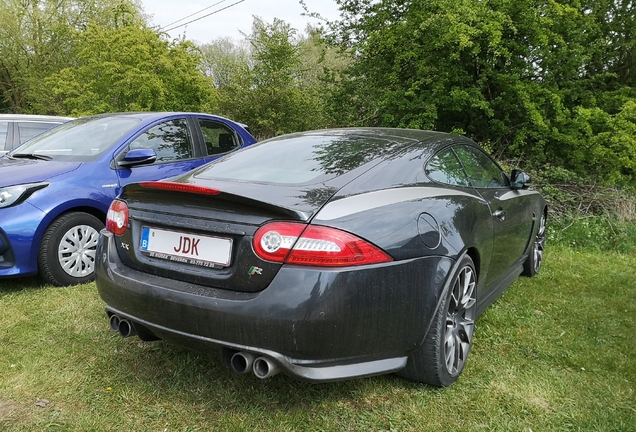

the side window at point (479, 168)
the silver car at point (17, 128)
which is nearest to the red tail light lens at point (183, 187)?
the side window at point (479, 168)

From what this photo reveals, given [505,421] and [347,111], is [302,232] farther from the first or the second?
[347,111]

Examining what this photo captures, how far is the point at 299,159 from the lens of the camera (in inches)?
110

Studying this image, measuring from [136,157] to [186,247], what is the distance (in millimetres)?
2295

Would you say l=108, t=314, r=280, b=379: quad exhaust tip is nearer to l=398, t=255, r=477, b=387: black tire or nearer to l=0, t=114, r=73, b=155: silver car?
l=398, t=255, r=477, b=387: black tire

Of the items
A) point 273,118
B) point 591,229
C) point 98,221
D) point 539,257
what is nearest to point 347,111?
point 273,118

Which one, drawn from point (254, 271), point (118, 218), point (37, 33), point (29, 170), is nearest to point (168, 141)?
point (29, 170)

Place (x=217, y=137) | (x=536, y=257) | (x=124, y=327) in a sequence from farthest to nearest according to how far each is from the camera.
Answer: (x=217, y=137)
(x=536, y=257)
(x=124, y=327)

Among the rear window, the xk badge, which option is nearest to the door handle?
the rear window

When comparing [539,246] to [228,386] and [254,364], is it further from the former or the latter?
[254,364]

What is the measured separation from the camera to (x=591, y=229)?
264 inches

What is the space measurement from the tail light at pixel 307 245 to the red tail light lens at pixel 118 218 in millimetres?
880

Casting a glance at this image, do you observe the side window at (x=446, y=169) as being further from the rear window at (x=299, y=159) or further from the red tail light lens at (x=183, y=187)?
the red tail light lens at (x=183, y=187)

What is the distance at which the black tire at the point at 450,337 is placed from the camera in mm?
2393

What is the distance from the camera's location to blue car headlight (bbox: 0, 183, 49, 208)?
371 centimetres
